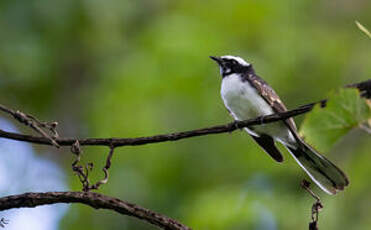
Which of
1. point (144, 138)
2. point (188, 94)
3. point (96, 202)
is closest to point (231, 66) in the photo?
point (188, 94)

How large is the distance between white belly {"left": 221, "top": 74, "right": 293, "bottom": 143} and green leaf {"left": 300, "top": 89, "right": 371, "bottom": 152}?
262 centimetres

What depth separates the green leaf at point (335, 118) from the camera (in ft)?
4.33

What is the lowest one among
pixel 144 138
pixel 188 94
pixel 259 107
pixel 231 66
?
pixel 144 138

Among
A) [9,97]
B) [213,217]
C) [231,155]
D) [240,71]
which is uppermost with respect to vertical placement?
[9,97]

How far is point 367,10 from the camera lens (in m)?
7.50

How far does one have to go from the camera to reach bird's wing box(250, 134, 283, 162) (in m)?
3.87

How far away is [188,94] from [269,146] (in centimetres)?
202

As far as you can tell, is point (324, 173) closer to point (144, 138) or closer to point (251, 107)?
point (144, 138)

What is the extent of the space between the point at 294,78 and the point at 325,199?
2.10m

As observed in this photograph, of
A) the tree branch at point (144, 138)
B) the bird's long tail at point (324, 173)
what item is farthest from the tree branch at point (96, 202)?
the bird's long tail at point (324, 173)

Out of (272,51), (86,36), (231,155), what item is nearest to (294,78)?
(272,51)

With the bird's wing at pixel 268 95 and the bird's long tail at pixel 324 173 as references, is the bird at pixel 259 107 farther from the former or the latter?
the bird's long tail at pixel 324 173

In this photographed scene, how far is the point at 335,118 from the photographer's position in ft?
4.39

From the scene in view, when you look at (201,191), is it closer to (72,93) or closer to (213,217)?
(213,217)
